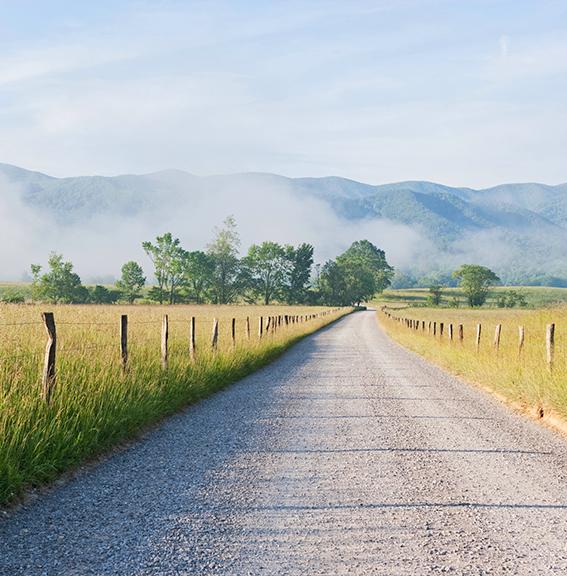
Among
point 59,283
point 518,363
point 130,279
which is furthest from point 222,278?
point 518,363

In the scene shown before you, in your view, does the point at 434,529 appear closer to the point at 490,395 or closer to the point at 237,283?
the point at 490,395

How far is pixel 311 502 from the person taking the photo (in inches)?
233

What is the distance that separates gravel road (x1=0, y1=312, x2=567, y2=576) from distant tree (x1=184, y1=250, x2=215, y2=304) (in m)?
106

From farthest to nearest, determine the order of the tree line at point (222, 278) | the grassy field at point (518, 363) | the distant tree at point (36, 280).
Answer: the tree line at point (222, 278)
the distant tree at point (36, 280)
the grassy field at point (518, 363)

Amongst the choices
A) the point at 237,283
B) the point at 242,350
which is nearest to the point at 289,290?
the point at 237,283

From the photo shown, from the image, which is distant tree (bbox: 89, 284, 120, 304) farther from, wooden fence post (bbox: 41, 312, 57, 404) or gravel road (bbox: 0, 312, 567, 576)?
gravel road (bbox: 0, 312, 567, 576)

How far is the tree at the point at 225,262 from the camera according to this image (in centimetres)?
12700

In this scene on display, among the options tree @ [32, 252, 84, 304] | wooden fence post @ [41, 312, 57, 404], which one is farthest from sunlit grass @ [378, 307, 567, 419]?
tree @ [32, 252, 84, 304]

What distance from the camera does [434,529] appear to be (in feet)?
17.1

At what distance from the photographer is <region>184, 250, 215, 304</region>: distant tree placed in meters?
116

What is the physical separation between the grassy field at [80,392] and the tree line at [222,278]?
88.7 metres

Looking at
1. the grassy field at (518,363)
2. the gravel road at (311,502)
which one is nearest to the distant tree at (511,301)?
the grassy field at (518,363)

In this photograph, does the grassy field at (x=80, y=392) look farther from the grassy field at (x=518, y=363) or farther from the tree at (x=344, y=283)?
the tree at (x=344, y=283)

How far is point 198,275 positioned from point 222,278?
10211 millimetres
